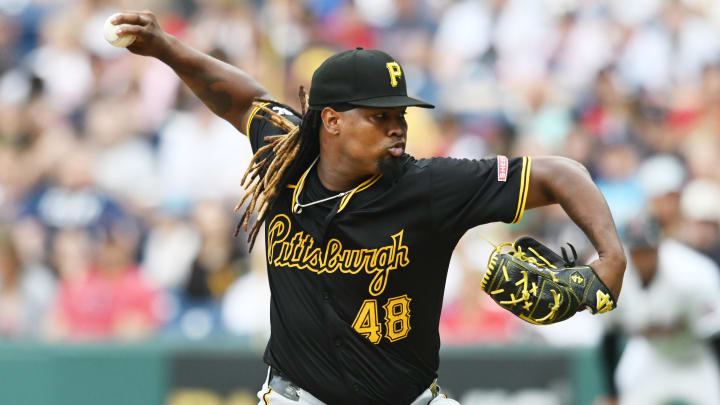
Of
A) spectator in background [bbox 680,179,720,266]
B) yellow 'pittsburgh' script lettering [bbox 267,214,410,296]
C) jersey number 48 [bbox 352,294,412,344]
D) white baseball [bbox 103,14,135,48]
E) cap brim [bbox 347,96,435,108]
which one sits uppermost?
white baseball [bbox 103,14,135,48]

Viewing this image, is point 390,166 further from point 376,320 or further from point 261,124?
point 261,124

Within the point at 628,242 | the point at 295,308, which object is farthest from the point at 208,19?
the point at 295,308

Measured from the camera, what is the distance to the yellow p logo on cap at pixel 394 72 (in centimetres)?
439

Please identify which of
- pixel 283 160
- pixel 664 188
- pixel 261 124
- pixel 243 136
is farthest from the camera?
pixel 243 136

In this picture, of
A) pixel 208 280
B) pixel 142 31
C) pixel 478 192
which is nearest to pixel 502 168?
pixel 478 192

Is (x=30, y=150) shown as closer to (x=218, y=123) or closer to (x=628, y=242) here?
(x=218, y=123)

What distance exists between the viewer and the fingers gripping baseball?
16.0 ft

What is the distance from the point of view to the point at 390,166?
4434mm

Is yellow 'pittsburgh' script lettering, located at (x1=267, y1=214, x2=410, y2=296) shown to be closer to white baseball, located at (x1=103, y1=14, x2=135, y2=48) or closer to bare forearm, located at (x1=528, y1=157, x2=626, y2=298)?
bare forearm, located at (x1=528, y1=157, x2=626, y2=298)

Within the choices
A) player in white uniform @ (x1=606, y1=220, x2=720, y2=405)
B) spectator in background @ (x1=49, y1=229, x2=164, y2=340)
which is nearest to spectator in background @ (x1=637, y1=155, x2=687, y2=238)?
player in white uniform @ (x1=606, y1=220, x2=720, y2=405)

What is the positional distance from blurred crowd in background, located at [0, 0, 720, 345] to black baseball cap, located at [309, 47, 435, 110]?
4192mm

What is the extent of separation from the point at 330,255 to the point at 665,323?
4.14 m

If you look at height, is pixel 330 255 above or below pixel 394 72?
below

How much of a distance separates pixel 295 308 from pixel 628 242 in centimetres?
400
